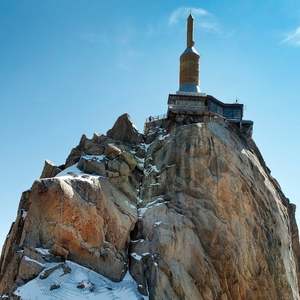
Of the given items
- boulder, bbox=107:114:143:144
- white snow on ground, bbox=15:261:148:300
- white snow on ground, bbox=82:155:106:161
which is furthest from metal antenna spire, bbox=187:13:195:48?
white snow on ground, bbox=15:261:148:300

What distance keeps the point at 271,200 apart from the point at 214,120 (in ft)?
38.1

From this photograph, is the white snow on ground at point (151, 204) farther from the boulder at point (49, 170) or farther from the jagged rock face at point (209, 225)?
the boulder at point (49, 170)

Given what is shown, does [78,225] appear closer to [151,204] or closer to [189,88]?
[151,204]

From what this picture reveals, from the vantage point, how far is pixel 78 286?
49.4m

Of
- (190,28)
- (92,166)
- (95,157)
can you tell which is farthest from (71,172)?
(190,28)

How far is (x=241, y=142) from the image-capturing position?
226 feet

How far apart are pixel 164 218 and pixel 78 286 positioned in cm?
1147

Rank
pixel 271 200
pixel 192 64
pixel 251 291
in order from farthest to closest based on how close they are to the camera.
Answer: pixel 192 64 < pixel 271 200 < pixel 251 291

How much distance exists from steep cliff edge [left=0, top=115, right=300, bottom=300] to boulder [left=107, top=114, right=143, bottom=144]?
0.12 m

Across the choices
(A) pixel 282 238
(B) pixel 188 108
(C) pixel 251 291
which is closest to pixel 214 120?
(B) pixel 188 108

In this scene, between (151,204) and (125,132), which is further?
(125,132)

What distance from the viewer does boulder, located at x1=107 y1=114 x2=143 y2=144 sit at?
67.7 meters

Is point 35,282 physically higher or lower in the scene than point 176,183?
lower

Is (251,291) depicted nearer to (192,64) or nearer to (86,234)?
(86,234)
